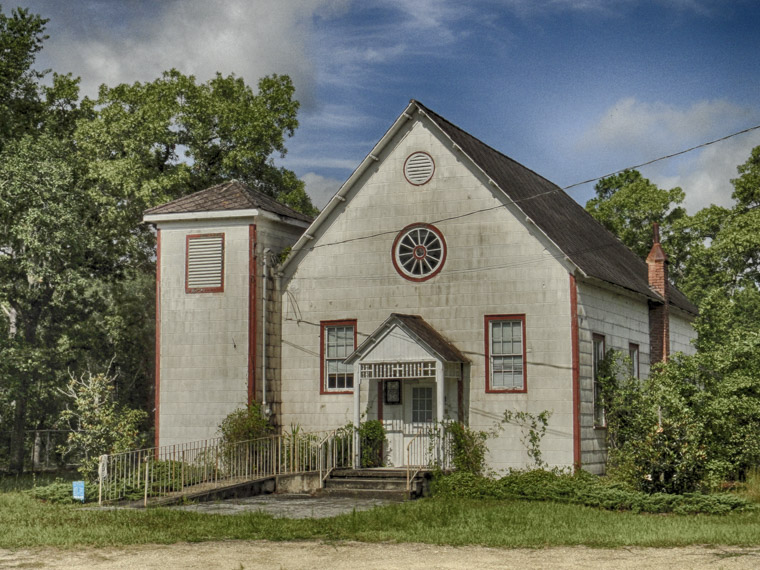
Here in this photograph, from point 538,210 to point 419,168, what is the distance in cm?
340

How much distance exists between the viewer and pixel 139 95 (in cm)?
3959

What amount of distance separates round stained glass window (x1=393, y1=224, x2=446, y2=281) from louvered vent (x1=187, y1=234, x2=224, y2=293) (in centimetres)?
478

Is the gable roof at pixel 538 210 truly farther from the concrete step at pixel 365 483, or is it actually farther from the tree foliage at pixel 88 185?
the tree foliage at pixel 88 185

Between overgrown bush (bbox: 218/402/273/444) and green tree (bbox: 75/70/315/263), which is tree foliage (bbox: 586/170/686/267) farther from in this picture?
overgrown bush (bbox: 218/402/273/444)

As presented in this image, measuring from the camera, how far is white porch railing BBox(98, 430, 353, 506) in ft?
74.5

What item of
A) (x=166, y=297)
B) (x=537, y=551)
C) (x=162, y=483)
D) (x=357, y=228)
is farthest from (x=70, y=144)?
(x=537, y=551)

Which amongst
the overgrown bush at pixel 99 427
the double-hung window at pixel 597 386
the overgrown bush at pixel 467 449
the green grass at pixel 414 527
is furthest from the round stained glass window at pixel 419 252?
the overgrown bush at pixel 99 427

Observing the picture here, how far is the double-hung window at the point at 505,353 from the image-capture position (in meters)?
24.8

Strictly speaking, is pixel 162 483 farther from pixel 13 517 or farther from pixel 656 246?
pixel 656 246

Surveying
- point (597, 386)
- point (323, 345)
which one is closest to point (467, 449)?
point (597, 386)

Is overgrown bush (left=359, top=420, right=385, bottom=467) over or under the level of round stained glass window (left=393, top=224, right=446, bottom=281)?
under

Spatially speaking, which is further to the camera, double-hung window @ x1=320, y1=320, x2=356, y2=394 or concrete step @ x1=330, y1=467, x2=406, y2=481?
double-hung window @ x1=320, y1=320, x2=356, y2=394

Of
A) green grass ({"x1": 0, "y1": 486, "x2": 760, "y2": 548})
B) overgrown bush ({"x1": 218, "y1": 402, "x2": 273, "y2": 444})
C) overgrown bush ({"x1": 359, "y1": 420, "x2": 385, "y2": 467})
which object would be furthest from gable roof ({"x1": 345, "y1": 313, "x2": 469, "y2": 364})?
green grass ({"x1": 0, "y1": 486, "x2": 760, "y2": 548})

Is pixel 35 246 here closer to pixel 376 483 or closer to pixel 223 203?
pixel 223 203
